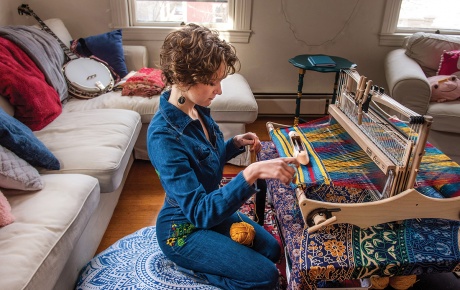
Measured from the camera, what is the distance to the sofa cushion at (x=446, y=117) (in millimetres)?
2373

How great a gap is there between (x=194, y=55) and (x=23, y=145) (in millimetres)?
820

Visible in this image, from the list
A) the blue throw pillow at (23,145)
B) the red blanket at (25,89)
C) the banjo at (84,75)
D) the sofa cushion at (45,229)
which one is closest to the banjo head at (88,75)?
the banjo at (84,75)

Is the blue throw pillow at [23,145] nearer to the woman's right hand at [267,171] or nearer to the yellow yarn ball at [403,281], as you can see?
the woman's right hand at [267,171]

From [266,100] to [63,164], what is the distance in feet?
6.65

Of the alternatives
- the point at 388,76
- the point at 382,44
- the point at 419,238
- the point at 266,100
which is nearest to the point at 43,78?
the point at 266,100

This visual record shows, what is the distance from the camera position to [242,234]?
1209 millimetres

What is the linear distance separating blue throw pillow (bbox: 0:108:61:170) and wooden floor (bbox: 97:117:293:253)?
0.50 metres

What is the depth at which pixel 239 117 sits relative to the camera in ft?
7.95

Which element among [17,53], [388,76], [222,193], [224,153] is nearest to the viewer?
[222,193]

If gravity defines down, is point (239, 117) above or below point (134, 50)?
below

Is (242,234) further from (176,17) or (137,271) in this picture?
(176,17)

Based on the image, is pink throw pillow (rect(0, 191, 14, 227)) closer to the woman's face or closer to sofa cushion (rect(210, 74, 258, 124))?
the woman's face

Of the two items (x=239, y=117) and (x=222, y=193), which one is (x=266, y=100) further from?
(x=222, y=193)

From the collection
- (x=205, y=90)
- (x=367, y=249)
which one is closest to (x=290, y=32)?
(x=205, y=90)
